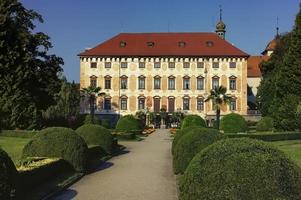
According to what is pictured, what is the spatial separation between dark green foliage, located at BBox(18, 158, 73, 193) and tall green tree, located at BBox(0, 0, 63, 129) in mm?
22980

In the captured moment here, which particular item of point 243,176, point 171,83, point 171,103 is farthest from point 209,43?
point 243,176

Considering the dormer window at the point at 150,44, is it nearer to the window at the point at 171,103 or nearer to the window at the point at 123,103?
the window at the point at 171,103

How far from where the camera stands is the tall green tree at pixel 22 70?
131ft

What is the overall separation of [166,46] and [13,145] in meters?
56.8

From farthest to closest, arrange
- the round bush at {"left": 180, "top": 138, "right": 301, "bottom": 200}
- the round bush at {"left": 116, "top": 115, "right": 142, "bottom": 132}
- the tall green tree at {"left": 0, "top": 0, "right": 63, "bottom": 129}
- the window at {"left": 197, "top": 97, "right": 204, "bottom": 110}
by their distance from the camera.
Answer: the window at {"left": 197, "top": 97, "right": 204, "bottom": 110} < the round bush at {"left": 116, "top": 115, "right": 142, "bottom": 132} < the tall green tree at {"left": 0, "top": 0, "right": 63, "bottom": 129} < the round bush at {"left": 180, "top": 138, "right": 301, "bottom": 200}

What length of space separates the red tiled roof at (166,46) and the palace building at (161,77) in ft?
0.51

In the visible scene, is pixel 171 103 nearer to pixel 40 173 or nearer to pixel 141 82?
pixel 141 82

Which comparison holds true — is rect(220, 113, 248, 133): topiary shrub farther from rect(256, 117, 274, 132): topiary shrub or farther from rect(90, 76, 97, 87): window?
rect(90, 76, 97, 87): window

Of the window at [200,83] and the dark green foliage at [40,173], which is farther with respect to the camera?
the window at [200,83]

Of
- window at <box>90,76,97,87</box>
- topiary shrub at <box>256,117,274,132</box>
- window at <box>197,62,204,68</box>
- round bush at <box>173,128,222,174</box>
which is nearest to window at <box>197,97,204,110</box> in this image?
window at <box>197,62,204,68</box>

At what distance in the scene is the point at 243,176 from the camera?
8.40 m

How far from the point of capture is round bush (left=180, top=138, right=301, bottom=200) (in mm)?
8273

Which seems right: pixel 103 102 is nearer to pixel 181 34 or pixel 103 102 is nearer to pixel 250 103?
pixel 181 34

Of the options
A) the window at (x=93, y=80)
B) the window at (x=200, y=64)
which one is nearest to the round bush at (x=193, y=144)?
the window at (x=200, y=64)
